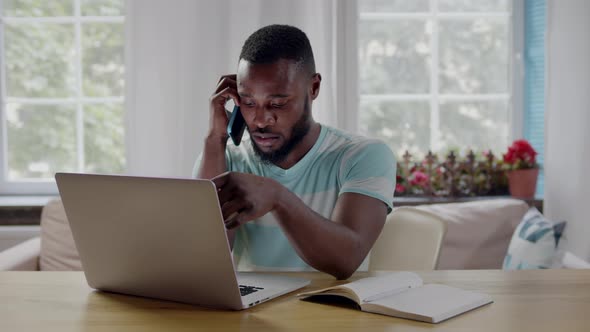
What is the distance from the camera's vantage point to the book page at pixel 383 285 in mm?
1111

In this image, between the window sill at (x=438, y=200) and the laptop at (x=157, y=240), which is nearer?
the laptop at (x=157, y=240)

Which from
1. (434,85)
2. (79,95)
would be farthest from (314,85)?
(79,95)

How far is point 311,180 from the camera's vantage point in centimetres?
182

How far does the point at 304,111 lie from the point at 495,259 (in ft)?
4.46

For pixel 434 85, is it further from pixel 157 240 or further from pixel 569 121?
pixel 157 240

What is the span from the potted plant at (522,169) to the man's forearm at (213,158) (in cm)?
174

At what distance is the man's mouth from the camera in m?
1.66

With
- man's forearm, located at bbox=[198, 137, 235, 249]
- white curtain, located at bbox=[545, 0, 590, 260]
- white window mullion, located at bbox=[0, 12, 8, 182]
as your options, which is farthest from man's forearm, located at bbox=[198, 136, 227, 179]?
white window mullion, located at bbox=[0, 12, 8, 182]

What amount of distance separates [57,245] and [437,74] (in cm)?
193

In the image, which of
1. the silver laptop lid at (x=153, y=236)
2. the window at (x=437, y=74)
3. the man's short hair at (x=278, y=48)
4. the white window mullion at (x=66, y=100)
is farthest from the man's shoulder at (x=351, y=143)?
the white window mullion at (x=66, y=100)

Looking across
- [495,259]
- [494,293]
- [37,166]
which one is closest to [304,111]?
[494,293]

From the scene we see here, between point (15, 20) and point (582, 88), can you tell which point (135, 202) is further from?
point (15, 20)

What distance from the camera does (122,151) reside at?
3498 mm

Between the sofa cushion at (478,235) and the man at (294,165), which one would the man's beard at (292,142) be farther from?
the sofa cushion at (478,235)
